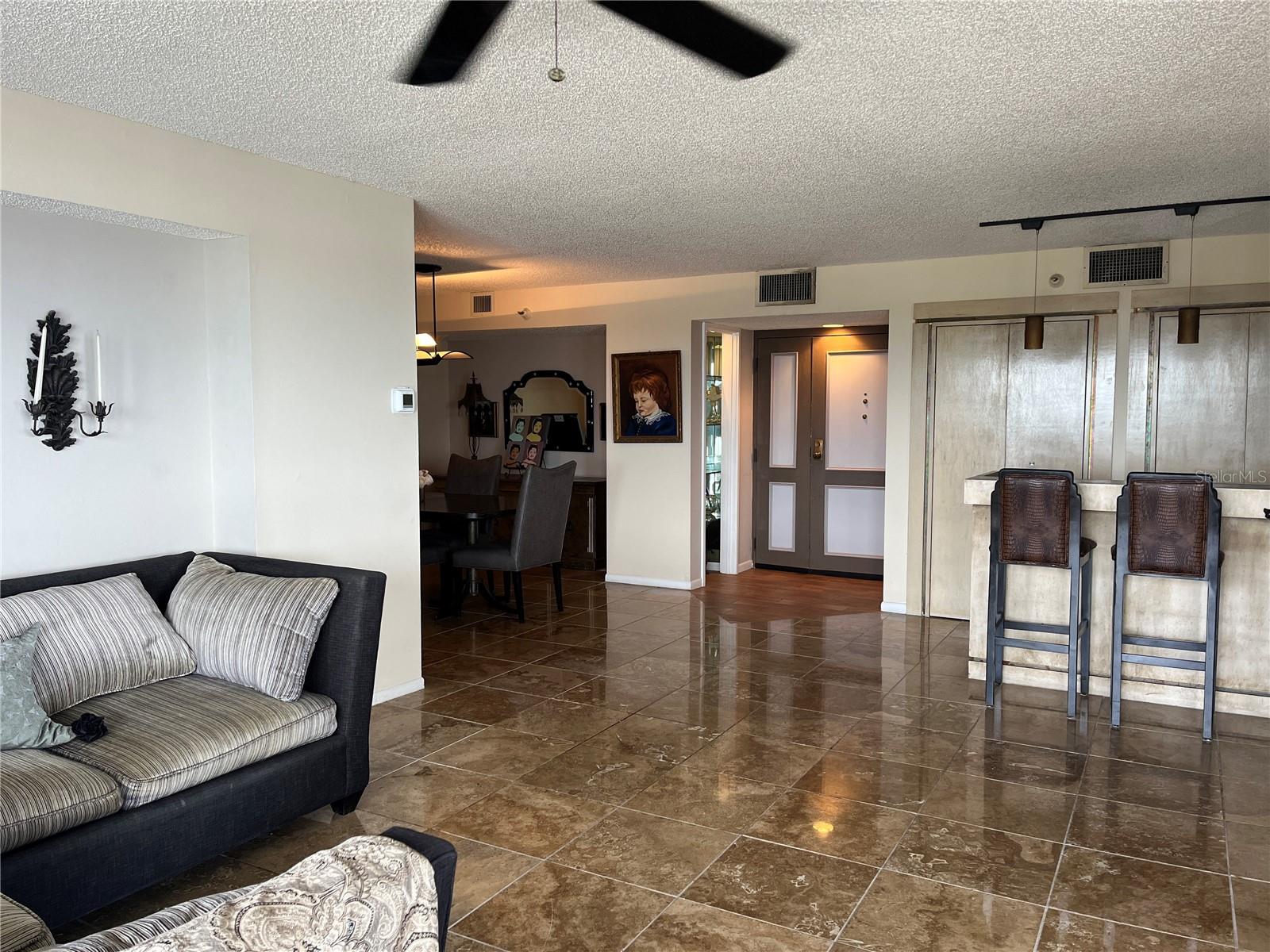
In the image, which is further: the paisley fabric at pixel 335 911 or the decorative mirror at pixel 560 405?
the decorative mirror at pixel 560 405

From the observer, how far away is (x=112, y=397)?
11.7 ft

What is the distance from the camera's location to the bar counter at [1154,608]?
4211 millimetres

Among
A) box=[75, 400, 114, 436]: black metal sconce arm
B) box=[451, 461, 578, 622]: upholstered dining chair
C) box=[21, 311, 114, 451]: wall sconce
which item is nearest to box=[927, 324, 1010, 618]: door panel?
box=[451, 461, 578, 622]: upholstered dining chair

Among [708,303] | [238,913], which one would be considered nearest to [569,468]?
[708,303]

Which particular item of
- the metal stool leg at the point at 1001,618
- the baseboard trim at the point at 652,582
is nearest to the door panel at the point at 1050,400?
the metal stool leg at the point at 1001,618

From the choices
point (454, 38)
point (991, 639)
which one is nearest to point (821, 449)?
point (991, 639)

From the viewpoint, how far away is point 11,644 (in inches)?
105

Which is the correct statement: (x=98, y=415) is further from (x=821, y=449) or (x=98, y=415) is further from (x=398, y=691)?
(x=821, y=449)

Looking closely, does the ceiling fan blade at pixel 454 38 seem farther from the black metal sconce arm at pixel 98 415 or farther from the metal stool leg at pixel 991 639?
the metal stool leg at pixel 991 639

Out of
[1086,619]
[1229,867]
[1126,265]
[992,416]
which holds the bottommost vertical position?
[1229,867]

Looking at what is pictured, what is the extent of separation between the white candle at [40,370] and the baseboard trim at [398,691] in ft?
6.20

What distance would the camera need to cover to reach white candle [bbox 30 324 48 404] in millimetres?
3285

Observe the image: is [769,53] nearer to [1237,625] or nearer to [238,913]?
[238,913]

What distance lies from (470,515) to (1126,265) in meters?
4.27
